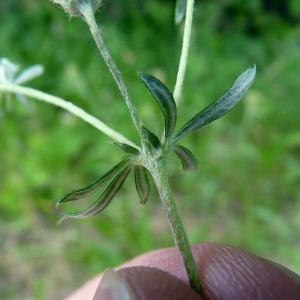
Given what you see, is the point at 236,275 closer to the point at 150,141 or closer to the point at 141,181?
the point at 141,181

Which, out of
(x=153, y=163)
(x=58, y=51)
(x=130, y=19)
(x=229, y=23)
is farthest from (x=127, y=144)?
(x=229, y=23)

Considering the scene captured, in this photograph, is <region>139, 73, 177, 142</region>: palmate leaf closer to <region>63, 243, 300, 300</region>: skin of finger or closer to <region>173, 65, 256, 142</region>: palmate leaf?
<region>173, 65, 256, 142</region>: palmate leaf

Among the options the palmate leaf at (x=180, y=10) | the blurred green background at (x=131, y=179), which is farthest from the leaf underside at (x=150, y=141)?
the blurred green background at (x=131, y=179)

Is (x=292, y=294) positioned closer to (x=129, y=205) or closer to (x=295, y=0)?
(x=129, y=205)

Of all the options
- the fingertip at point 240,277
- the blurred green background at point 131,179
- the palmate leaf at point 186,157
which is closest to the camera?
the palmate leaf at point 186,157

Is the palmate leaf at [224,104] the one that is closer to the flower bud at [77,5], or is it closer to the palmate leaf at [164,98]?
the palmate leaf at [164,98]

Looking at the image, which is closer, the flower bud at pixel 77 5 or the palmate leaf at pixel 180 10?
the flower bud at pixel 77 5

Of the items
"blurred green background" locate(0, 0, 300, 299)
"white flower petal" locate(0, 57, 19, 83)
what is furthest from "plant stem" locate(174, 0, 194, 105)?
"blurred green background" locate(0, 0, 300, 299)
